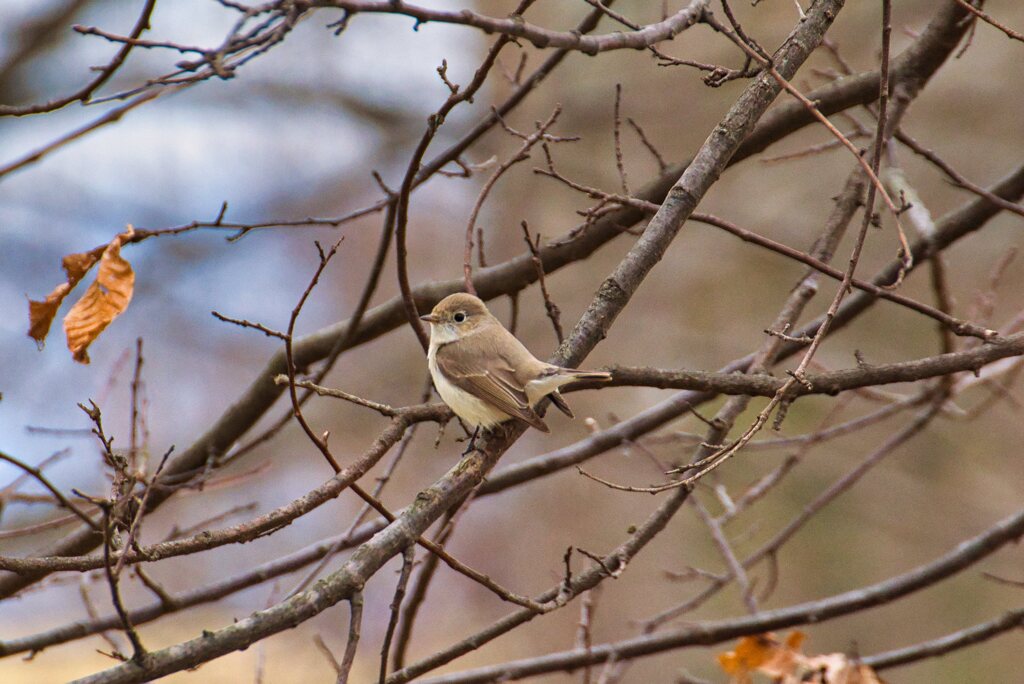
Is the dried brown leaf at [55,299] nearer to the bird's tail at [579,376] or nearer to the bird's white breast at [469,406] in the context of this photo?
the bird's white breast at [469,406]

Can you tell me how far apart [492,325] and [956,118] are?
6808 millimetres

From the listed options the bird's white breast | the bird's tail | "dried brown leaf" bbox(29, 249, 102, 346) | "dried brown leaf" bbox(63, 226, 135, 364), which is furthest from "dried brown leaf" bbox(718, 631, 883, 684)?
"dried brown leaf" bbox(29, 249, 102, 346)

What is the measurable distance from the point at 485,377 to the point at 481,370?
107 mm

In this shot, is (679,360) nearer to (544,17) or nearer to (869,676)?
(544,17)

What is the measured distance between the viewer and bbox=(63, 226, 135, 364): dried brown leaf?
271cm

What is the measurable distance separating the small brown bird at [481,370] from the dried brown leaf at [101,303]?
3.81 ft

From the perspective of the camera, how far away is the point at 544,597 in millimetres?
2994

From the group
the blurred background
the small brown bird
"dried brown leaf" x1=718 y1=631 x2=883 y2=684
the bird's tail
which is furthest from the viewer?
the blurred background

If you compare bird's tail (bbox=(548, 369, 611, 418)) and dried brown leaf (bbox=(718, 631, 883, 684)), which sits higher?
bird's tail (bbox=(548, 369, 611, 418))

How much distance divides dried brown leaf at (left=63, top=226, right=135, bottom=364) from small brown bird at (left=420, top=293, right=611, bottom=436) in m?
1.16

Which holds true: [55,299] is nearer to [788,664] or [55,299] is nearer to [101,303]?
[101,303]

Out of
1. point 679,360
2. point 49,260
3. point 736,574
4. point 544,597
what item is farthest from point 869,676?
point 49,260

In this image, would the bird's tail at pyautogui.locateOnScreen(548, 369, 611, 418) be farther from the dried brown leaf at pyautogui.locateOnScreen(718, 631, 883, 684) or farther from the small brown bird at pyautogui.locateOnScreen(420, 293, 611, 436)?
the dried brown leaf at pyautogui.locateOnScreen(718, 631, 883, 684)

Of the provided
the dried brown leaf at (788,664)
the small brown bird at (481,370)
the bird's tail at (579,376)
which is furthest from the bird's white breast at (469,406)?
the dried brown leaf at (788,664)
